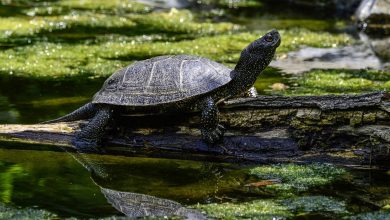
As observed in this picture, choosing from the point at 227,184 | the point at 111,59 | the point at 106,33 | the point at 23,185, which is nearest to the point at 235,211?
the point at 227,184

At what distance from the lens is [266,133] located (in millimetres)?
5836

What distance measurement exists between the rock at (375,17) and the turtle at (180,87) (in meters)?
8.01

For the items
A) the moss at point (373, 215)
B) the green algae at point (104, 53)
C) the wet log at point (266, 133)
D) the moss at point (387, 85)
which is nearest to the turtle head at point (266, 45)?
the wet log at point (266, 133)

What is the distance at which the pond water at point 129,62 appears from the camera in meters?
4.93

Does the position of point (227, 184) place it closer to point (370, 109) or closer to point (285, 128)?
point (285, 128)

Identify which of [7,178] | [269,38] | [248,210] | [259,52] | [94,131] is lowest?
[7,178]

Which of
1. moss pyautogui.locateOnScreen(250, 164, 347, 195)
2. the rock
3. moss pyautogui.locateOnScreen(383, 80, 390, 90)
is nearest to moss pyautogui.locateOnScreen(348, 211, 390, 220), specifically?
moss pyautogui.locateOnScreen(250, 164, 347, 195)

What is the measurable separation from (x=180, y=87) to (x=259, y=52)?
731mm

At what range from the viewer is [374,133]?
5496mm

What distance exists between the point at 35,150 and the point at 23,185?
0.86 meters

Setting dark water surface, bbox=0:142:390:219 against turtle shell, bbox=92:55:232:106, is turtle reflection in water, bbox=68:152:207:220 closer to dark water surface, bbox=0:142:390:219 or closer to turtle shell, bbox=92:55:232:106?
dark water surface, bbox=0:142:390:219

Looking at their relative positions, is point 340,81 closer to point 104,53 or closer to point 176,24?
point 104,53

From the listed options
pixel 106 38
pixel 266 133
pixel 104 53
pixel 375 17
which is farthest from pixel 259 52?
pixel 375 17

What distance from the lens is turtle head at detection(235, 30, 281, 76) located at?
5.98m
